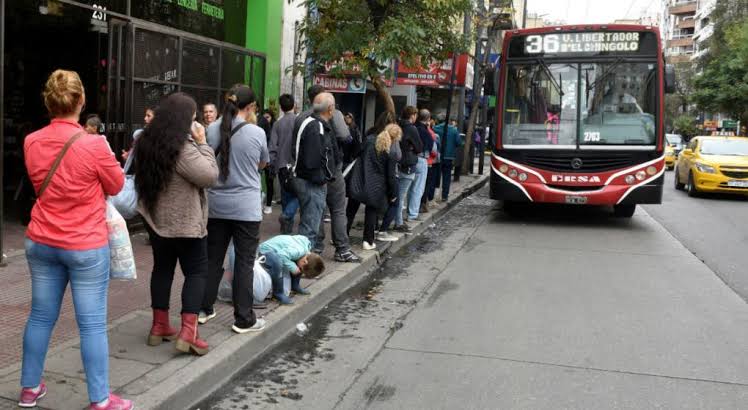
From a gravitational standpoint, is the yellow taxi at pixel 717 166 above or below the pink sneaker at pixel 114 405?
above

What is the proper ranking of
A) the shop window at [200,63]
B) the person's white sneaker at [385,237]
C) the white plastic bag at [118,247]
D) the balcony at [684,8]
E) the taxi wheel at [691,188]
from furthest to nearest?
the balcony at [684,8]
the taxi wheel at [691,188]
the shop window at [200,63]
the person's white sneaker at [385,237]
the white plastic bag at [118,247]

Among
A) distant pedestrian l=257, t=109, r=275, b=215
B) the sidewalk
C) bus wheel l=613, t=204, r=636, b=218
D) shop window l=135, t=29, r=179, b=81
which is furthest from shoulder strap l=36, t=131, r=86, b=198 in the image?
bus wheel l=613, t=204, r=636, b=218

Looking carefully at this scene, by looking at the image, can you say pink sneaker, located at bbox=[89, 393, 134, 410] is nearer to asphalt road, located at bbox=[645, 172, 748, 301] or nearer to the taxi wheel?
asphalt road, located at bbox=[645, 172, 748, 301]

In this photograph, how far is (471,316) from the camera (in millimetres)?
6246

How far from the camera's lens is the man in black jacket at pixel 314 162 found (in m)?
6.91

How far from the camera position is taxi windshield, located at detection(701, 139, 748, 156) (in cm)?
1872

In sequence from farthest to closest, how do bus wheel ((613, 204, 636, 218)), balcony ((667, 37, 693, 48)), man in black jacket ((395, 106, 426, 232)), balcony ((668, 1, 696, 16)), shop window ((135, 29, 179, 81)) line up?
1. balcony ((667, 37, 693, 48))
2. balcony ((668, 1, 696, 16))
3. bus wheel ((613, 204, 636, 218))
4. man in black jacket ((395, 106, 426, 232))
5. shop window ((135, 29, 179, 81))

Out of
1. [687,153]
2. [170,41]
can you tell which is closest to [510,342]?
[170,41]

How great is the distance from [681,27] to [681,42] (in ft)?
7.44

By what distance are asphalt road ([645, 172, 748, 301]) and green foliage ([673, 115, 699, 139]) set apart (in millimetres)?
61540

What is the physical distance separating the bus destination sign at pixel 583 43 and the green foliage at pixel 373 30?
2.07 m

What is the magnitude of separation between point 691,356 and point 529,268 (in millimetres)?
3292

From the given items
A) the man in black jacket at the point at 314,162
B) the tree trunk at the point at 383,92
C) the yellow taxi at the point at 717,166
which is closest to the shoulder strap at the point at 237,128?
the man in black jacket at the point at 314,162

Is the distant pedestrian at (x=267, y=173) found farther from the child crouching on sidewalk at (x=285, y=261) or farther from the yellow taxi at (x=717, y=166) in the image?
the yellow taxi at (x=717, y=166)
